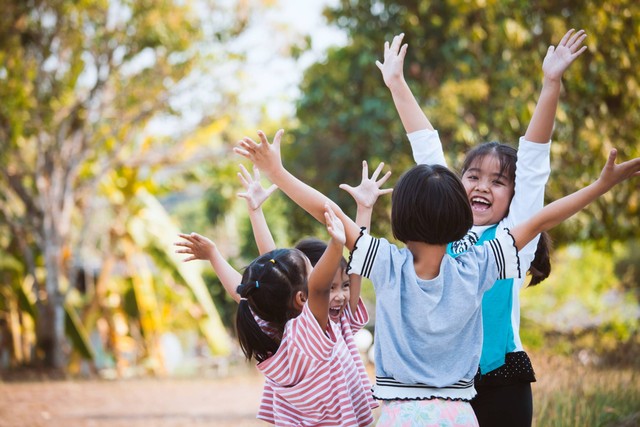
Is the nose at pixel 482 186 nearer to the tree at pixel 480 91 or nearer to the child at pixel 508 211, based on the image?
the child at pixel 508 211

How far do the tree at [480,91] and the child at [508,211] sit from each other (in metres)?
5.16

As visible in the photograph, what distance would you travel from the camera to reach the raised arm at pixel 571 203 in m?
2.45

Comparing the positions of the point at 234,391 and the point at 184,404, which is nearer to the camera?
the point at 184,404

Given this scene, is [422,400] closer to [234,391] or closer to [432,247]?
[432,247]

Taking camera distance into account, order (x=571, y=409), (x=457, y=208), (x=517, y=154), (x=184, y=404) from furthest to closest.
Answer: (x=184, y=404) < (x=571, y=409) < (x=517, y=154) < (x=457, y=208)

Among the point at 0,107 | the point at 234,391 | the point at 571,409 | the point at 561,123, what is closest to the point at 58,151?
the point at 0,107

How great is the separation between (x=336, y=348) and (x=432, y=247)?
0.64 m

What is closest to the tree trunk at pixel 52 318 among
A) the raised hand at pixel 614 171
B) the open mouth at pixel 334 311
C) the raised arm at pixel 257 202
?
the raised arm at pixel 257 202

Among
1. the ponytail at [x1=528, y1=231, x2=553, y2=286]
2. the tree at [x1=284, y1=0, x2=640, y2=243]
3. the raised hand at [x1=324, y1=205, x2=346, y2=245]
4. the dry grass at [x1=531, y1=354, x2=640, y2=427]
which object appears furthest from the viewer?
the tree at [x1=284, y1=0, x2=640, y2=243]

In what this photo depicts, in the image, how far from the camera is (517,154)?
284cm

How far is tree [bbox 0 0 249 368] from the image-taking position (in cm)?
1299

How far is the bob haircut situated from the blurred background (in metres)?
6.44

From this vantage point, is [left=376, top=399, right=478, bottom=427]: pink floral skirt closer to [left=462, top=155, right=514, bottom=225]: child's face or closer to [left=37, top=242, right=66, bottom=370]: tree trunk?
[left=462, top=155, right=514, bottom=225]: child's face

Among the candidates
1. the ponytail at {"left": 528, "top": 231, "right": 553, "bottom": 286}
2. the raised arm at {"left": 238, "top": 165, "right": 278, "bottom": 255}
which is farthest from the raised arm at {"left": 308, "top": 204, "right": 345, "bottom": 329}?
the ponytail at {"left": 528, "top": 231, "right": 553, "bottom": 286}
